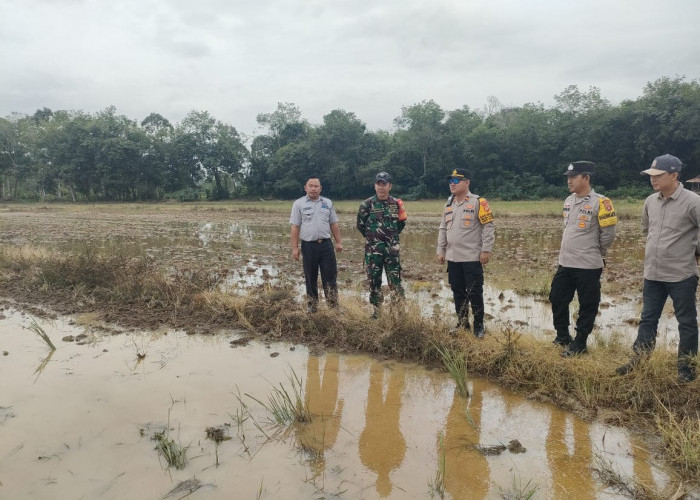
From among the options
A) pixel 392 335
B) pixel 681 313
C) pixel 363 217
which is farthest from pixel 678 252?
pixel 363 217

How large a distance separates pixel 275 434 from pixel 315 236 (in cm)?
271

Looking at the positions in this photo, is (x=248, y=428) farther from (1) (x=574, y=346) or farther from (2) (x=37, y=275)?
(2) (x=37, y=275)

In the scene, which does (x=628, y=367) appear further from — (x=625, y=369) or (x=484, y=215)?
(x=484, y=215)

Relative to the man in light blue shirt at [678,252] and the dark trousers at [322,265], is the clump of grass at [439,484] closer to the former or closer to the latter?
the man in light blue shirt at [678,252]

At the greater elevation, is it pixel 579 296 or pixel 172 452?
pixel 579 296

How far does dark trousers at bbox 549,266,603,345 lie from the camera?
3.99 metres

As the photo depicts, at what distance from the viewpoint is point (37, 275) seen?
7.01 meters

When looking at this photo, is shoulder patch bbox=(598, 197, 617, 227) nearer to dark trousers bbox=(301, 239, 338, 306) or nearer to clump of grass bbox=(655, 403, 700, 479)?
clump of grass bbox=(655, 403, 700, 479)

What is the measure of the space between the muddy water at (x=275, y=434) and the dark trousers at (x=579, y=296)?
1100mm

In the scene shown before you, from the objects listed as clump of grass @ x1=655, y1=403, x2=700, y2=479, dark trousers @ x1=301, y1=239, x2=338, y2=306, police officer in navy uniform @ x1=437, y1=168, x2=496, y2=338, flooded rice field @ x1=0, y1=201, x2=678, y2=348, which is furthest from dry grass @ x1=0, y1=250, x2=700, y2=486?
flooded rice field @ x1=0, y1=201, x2=678, y2=348

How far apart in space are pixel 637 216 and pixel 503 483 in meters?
21.2

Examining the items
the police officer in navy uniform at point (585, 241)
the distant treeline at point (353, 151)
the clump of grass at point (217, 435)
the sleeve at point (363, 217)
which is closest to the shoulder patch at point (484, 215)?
the police officer in navy uniform at point (585, 241)

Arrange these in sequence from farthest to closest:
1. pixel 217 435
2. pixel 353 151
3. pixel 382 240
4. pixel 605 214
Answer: pixel 353 151 < pixel 382 240 < pixel 605 214 < pixel 217 435

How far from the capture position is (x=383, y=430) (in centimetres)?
306
